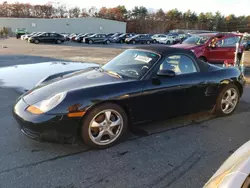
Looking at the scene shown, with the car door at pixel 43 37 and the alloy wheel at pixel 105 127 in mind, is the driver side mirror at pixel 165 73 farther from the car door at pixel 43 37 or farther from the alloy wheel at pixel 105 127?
the car door at pixel 43 37

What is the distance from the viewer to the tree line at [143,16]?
77.4m

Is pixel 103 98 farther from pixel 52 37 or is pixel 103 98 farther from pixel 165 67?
pixel 52 37

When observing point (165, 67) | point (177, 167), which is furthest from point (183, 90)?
point (177, 167)

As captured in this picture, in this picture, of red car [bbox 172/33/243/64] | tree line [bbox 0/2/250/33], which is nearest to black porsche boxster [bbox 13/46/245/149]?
red car [bbox 172/33/243/64]

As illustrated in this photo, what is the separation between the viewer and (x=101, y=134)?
3.35m

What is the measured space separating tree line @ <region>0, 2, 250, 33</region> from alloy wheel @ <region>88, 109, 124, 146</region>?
74.0m

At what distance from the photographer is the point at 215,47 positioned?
10828 millimetres

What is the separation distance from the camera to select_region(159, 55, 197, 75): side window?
13.2 feet

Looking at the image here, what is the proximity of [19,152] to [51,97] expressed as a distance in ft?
2.70

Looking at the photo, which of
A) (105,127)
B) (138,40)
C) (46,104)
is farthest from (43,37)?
(105,127)

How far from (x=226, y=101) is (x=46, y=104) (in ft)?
11.2

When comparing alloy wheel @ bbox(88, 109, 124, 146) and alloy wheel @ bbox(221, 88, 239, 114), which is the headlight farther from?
alloy wheel @ bbox(221, 88, 239, 114)

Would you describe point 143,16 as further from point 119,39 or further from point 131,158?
point 131,158

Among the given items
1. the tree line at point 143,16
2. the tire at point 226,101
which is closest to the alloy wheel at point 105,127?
the tire at point 226,101
